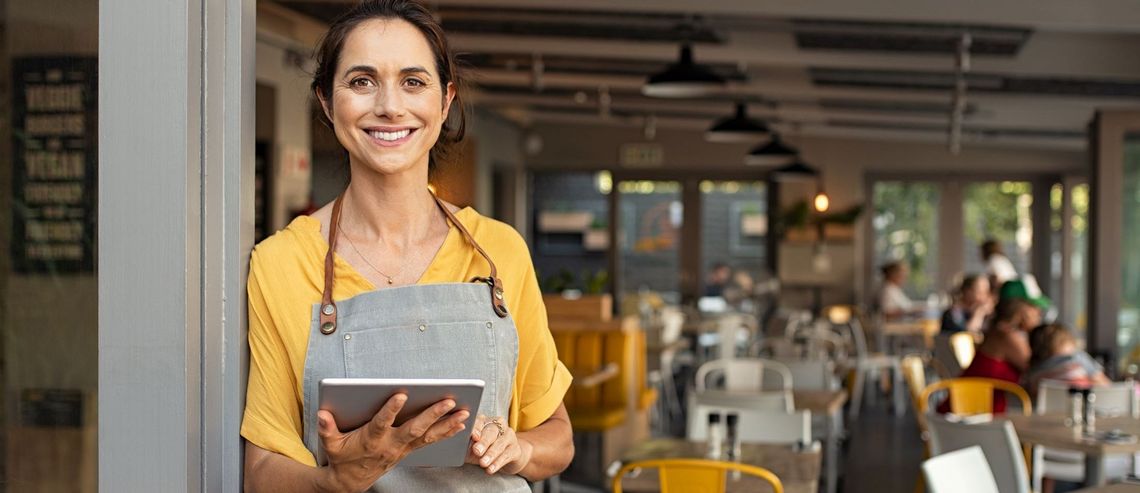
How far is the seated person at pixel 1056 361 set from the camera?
7172mm

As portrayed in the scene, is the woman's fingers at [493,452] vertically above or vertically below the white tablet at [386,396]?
below

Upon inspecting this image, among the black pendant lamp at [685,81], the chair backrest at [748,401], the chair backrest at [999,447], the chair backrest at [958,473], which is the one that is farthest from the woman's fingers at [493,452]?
the black pendant lamp at [685,81]

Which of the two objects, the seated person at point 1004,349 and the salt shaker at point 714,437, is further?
the seated person at point 1004,349

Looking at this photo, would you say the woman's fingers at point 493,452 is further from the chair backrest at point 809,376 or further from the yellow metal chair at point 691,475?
the chair backrest at point 809,376

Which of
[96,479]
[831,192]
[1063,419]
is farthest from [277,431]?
[831,192]

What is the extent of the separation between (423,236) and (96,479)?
22.0 inches

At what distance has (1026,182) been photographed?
57.2 ft

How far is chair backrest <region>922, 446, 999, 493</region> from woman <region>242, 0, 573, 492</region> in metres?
2.17

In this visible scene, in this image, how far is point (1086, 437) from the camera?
5.65m

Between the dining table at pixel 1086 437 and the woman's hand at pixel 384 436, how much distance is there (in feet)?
14.7

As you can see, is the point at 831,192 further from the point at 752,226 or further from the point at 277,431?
the point at 277,431

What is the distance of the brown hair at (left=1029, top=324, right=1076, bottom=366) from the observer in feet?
23.7

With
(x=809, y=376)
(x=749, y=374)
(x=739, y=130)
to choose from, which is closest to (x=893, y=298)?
(x=739, y=130)

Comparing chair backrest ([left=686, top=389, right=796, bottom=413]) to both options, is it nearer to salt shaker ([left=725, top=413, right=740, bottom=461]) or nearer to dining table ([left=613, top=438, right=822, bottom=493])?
dining table ([left=613, top=438, right=822, bottom=493])
